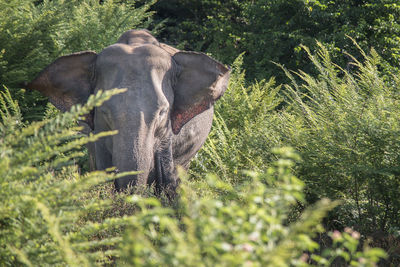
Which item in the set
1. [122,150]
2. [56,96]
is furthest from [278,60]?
[122,150]

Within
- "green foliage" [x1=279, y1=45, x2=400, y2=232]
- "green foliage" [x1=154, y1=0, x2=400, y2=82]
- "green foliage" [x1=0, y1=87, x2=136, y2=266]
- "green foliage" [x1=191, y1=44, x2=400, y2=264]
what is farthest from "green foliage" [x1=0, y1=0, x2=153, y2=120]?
"green foliage" [x1=0, y1=87, x2=136, y2=266]

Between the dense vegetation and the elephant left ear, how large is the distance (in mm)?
582

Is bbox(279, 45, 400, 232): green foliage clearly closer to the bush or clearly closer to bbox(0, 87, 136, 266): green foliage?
the bush

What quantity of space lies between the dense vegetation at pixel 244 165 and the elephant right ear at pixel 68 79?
0.43m

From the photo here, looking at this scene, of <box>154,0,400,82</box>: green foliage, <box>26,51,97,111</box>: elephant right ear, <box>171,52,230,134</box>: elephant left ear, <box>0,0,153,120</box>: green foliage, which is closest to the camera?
<box>26,51,97,111</box>: elephant right ear

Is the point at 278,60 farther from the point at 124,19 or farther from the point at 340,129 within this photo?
the point at 340,129

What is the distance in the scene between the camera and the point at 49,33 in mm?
7973

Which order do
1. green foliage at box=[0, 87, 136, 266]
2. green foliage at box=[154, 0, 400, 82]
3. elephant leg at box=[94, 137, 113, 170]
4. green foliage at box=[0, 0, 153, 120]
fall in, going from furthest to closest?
green foliage at box=[154, 0, 400, 82] → green foliage at box=[0, 0, 153, 120] → elephant leg at box=[94, 137, 113, 170] → green foliage at box=[0, 87, 136, 266]

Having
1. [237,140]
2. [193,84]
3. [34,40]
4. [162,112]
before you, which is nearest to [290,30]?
[237,140]

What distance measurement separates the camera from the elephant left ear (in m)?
5.70

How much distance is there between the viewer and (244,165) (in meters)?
6.38

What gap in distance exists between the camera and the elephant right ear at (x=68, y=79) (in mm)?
5562

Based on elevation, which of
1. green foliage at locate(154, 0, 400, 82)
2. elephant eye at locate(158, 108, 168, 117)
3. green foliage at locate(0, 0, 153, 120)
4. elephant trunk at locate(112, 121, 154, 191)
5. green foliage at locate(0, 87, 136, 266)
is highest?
green foliage at locate(0, 87, 136, 266)

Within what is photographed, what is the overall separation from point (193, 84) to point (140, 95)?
1.04 metres
